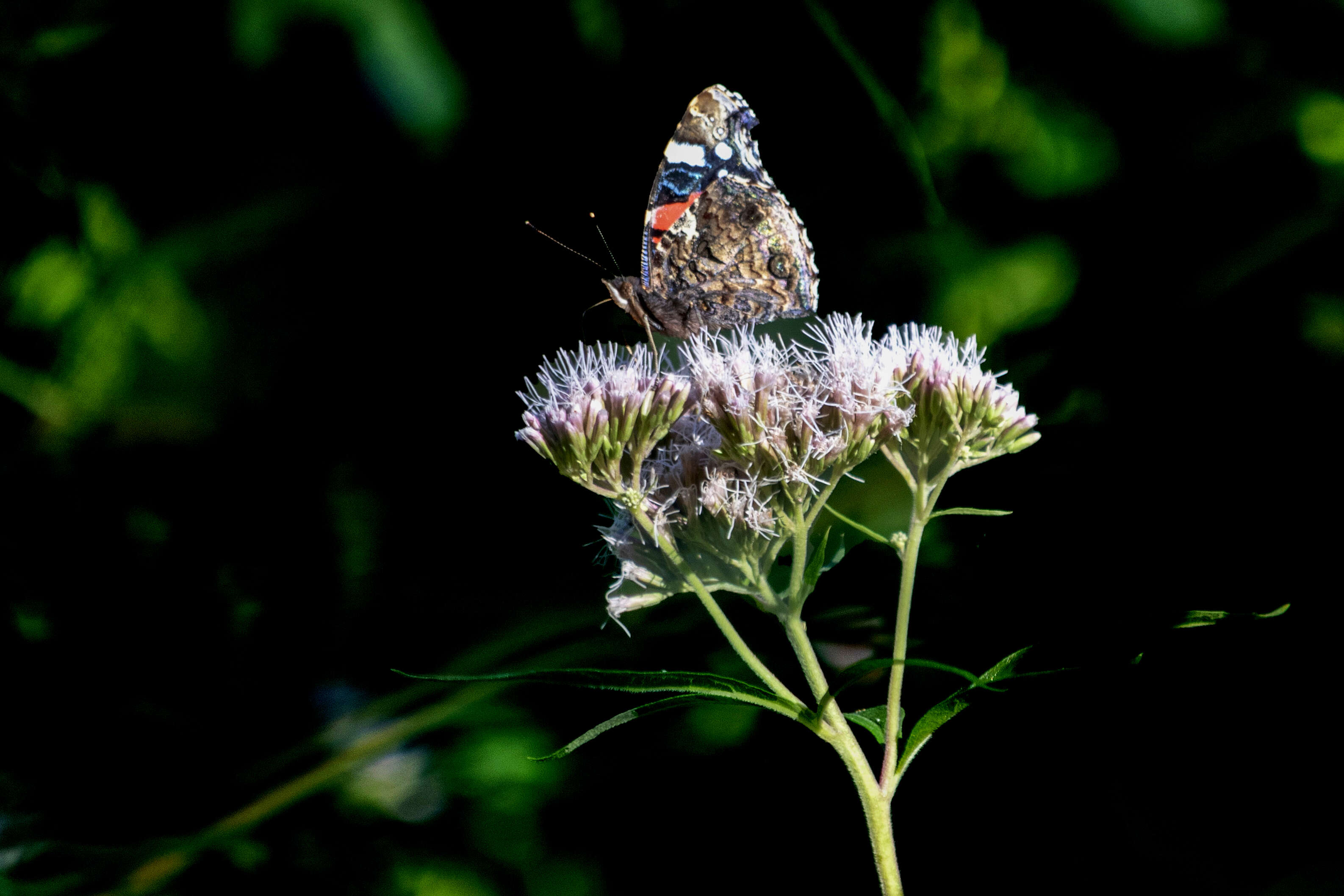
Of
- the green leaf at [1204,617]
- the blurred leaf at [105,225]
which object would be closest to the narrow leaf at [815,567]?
the green leaf at [1204,617]

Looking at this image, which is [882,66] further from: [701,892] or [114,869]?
[114,869]

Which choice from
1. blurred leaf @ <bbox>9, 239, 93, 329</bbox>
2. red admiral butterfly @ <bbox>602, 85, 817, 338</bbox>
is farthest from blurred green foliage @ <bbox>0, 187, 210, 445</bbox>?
red admiral butterfly @ <bbox>602, 85, 817, 338</bbox>

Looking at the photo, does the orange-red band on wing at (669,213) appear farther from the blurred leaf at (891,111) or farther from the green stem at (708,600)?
the green stem at (708,600)

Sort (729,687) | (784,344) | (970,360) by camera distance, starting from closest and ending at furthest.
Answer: (729,687) < (970,360) < (784,344)

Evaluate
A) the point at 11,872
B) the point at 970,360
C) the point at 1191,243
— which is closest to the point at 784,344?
the point at 970,360

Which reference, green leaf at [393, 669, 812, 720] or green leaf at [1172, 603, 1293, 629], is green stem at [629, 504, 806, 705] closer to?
green leaf at [393, 669, 812, 720]

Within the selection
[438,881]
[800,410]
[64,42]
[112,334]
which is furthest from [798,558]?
[64,42]
